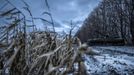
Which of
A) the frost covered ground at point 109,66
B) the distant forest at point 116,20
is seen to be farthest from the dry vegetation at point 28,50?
the distant forest at point 116,20

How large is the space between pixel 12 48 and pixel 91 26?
68.3 m

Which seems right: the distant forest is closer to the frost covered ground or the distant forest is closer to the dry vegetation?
the frost covered ground

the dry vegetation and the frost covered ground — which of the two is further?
the frost covered ground

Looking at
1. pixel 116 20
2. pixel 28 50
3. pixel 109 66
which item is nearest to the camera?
pixel 28 50

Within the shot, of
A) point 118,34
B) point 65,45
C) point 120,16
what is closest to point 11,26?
point 65,45

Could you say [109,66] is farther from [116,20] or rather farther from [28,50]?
[116,20]

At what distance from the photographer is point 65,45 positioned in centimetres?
406

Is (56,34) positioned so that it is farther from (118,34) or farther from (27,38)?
(118,34)

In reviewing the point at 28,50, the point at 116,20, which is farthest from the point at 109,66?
the point at 116,20

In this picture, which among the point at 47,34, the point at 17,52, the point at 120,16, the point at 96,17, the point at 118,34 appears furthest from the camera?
the point at 96,17

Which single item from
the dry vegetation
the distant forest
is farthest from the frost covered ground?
the distant forest

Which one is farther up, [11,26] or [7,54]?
[11,26]

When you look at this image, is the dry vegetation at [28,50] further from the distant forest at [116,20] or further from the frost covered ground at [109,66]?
the distant forest at [116,20]

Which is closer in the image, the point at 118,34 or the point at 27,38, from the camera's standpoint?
the point at 27,38
